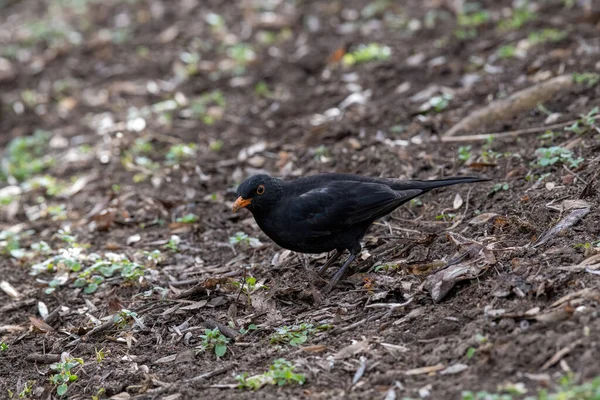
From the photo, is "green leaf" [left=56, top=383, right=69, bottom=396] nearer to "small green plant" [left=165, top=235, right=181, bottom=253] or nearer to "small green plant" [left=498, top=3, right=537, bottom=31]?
"small green plant" [left=165, top=235, right=181, bottom=253]

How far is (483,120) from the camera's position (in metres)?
7.15

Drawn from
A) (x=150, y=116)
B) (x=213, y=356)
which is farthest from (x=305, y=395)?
(x=150, y=116)

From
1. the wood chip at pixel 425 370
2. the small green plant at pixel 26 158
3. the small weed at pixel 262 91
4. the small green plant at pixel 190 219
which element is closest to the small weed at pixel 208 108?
the small weed at pixel 262 91

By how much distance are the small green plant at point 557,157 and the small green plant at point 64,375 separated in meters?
3.85

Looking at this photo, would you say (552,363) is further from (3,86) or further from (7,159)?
(3,86)

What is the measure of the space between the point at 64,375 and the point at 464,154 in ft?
12.8

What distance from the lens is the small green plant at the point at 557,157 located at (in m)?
5.82

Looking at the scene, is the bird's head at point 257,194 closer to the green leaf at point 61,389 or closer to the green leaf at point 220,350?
the green leaf at point 220,350

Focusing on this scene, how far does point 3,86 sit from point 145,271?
22.1 feet

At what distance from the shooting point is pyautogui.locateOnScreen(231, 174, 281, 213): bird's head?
5555 millimetres

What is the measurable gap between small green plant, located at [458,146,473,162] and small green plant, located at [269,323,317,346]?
264cm

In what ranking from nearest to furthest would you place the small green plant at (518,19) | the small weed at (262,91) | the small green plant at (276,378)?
the small green plant at (276,378) → the small green plant at (518,19) → the small weed at (262,91)

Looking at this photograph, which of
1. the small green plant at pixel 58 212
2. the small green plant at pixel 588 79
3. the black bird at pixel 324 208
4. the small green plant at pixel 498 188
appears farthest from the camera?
the small green plant at pixel 58 212

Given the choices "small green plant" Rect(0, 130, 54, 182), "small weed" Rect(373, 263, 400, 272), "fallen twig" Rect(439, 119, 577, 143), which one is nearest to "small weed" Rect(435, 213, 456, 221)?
"small weed" Rect(373, 263, 400, 272)
